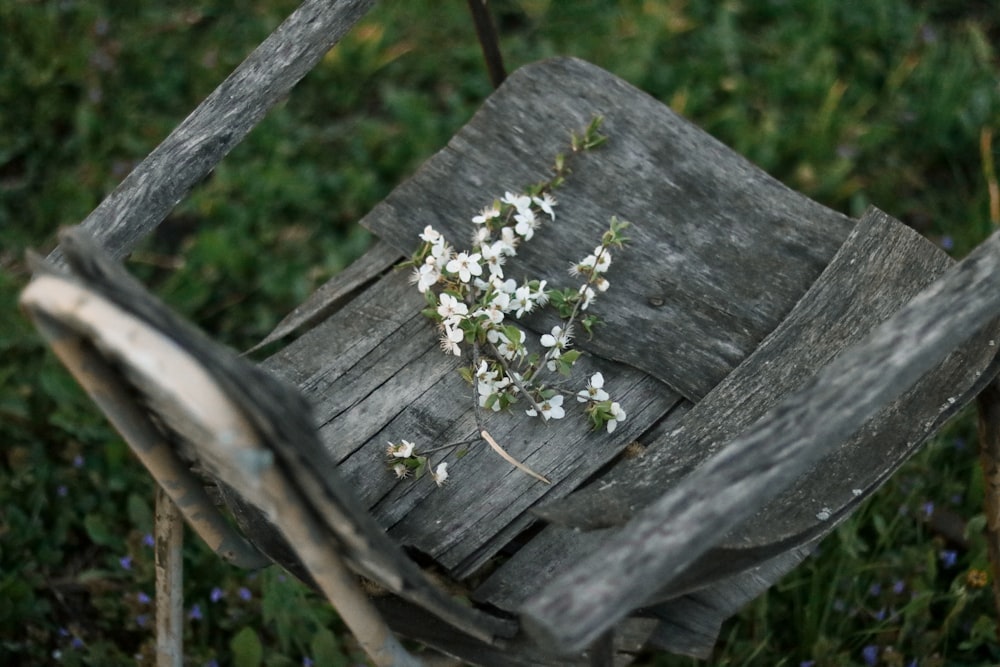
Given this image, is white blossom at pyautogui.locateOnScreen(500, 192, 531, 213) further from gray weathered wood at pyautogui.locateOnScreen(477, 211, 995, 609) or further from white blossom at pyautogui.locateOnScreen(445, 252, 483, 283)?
gray weathered wood at pyautogui.locateOnScreen(477, 211, 995, 609)

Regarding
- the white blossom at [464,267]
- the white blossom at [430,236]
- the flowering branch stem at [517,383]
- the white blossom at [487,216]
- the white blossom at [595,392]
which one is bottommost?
the white blossom at [595,392]

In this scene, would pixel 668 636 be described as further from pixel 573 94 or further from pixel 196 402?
pixel 573 94

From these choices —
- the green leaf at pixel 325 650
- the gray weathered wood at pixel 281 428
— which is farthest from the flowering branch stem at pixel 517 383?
the green leaf at pixel 325 650

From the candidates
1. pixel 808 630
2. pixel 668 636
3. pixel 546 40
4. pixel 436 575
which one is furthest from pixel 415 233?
pixel 546 40

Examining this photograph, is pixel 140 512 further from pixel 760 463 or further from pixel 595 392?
pixel 760 463

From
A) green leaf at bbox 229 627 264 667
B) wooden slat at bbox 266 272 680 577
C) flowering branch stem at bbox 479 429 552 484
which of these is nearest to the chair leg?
wooden slat at bbox 266 272 680 577

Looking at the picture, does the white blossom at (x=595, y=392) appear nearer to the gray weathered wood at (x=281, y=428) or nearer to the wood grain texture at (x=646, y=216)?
the wood grain texture at (x=646, y=216)

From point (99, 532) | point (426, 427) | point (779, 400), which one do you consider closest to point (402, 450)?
point (426, 427)
